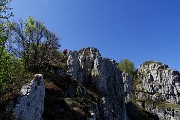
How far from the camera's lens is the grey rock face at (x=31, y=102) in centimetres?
3322

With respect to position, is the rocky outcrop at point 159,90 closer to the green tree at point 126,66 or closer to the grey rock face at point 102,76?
the green tree at point 126,66

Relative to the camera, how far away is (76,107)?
44875 mm

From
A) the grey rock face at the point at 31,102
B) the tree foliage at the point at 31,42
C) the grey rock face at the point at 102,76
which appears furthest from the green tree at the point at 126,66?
the grey rock face at the point at 31,102

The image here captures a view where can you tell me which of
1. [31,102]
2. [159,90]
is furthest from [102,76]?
[159,90]

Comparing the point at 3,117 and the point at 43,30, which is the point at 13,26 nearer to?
the point at 43,30

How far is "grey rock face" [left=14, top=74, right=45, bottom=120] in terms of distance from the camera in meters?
33.2

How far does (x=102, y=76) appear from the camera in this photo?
75.4m

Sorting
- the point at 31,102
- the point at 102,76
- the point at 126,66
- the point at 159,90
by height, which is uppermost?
the point at 126,66

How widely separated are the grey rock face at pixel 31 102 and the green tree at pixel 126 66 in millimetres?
125158

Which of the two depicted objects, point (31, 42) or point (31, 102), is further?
point (31, 42)

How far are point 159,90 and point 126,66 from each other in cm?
2839

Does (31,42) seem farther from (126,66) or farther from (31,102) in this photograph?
(126,66)

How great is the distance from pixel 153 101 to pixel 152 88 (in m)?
13.8

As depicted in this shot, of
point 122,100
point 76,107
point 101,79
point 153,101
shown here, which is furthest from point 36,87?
point 153,101
